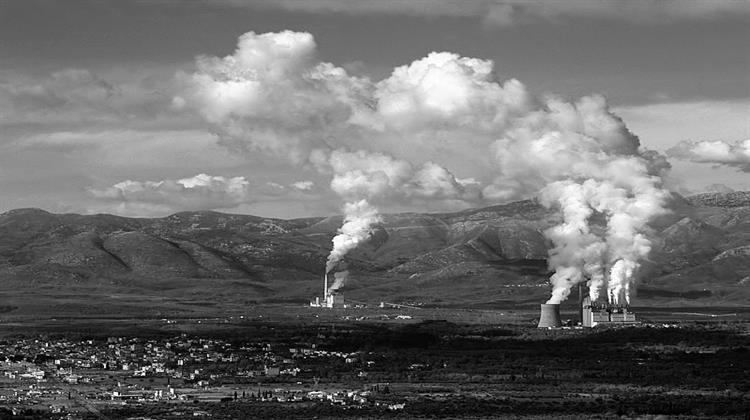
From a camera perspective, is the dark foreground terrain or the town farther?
the town

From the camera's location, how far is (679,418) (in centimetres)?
11200

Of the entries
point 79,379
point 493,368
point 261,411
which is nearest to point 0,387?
point 79,379

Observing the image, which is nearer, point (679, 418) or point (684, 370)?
point (679, 418)

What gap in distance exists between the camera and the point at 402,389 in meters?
138

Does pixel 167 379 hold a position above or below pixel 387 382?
above

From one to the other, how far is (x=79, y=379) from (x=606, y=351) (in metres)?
73.3

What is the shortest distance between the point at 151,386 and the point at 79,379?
1355 centimetres

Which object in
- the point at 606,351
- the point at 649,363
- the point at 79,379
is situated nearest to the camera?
the point at 79,379

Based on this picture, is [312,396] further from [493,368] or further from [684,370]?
[684,370]

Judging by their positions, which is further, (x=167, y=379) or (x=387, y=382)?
(x=167, y=379)

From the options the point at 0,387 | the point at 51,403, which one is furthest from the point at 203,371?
the point at 51,403

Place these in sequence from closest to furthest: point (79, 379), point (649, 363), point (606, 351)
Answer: point (79, 379)
point (649, 363)
point (606, 351)

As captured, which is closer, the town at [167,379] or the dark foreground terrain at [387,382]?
the dark foreground terrain at [387,382]

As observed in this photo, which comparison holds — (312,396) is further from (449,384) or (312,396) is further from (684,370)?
(684,370)
